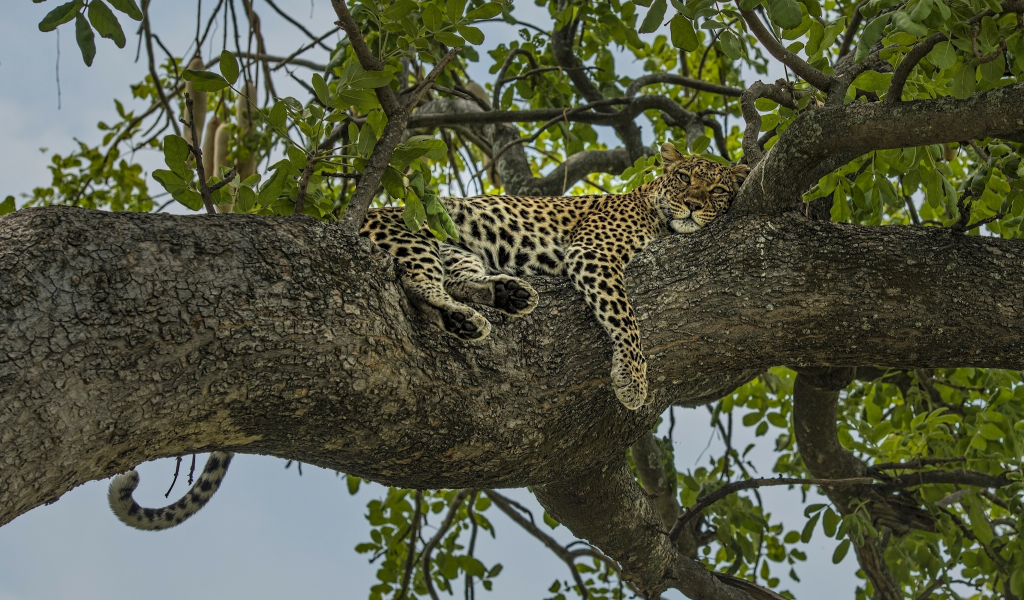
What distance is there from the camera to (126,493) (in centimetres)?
321

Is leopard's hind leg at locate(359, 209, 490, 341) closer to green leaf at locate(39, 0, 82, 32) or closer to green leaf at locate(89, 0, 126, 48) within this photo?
green leaf at locate(89, 0, 126, 48)

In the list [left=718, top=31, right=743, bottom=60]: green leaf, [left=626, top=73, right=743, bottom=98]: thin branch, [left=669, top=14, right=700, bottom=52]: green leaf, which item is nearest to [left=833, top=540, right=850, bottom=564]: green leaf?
[left=626, top=73, right=743, bottom=98]: thin branch

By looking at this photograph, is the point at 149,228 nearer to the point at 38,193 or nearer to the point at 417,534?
the point at 417,534

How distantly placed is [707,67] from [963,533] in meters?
5.52

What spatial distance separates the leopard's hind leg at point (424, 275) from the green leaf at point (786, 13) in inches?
54.8

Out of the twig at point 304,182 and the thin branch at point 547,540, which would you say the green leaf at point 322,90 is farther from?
the thin branch at point 547,540

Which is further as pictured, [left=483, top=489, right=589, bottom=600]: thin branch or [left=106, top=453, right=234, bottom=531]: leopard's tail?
[left=483, top=489, right=589, bottom=600]: thin branch

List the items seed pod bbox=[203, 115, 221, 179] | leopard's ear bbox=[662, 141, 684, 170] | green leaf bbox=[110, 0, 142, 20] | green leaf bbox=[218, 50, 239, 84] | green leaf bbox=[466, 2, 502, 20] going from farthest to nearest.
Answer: seed pod bbox=[203, 115, 221, 179], leopard's ear bbox=[662, 141, 684, 170], green leaf bbox=[466, 2, 502, 20], green leaf bbox=[218, 50, 239, 84], green leaf bbox=[110, 0, 142, 20]

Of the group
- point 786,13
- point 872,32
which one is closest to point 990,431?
point 872,32

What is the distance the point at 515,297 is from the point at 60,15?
5.91ft

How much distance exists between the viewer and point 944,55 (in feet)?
9.83

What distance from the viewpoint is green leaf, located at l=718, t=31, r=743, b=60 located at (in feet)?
10.9

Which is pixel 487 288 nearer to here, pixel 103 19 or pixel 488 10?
pixel 488 10

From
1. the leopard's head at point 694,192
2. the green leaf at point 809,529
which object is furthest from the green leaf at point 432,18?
the green leaf at point 809,529
